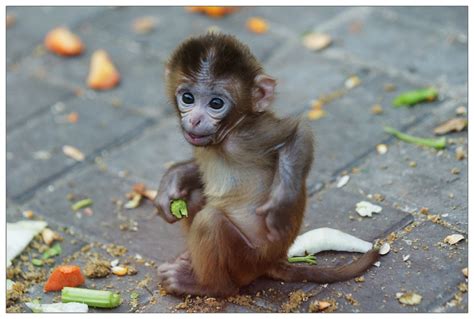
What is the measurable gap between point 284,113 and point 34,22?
283 cm

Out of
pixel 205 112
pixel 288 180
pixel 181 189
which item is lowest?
pixel 181 189

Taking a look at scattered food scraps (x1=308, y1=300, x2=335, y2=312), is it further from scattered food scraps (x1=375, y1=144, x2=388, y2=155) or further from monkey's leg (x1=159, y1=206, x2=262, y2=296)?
scattered food scraps (x1=375, y1=144, x2=388, y2=155)

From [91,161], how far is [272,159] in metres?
2.31

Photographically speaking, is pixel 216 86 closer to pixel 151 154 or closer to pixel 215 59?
pixel 215 59

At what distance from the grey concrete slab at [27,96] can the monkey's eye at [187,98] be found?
274 centimetres

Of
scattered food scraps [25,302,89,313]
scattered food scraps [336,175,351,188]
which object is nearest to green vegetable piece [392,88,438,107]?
scattered food scraps [336,175,351,188]

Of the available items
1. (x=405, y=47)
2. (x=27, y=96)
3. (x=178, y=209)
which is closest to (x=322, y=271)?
(x=178, y=209)

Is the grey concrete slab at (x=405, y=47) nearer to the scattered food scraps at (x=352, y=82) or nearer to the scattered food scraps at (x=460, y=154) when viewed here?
the scattered food scraps at (x=352, y=82)

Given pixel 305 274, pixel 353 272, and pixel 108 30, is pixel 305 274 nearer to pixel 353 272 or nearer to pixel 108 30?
pixel 353 272

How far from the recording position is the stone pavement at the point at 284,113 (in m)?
5.29

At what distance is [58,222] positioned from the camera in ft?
21.0

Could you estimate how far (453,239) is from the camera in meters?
5.42

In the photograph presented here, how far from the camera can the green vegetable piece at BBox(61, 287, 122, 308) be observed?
5.27 meters

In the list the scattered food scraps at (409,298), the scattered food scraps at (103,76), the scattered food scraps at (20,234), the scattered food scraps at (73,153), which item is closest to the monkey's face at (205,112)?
the scattered food scraps at (409,298)
